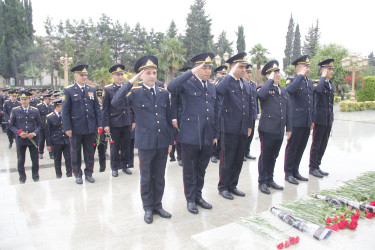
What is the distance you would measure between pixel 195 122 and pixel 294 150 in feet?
7.42

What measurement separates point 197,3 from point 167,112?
5644cm

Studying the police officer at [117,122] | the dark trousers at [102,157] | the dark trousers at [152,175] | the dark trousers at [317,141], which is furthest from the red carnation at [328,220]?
the dark trousers at [102,157]

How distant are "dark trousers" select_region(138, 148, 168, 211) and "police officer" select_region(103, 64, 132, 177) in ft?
5.87

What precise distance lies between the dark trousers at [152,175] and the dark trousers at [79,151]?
6.12 ft

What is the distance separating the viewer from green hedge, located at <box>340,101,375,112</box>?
1841 cm

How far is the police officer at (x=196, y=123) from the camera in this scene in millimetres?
3477

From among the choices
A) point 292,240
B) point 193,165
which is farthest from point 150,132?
point 292,240

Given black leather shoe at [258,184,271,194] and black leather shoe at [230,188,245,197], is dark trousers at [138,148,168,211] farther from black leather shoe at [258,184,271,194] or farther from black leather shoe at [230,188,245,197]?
black leather shoe at [258,184,271,194]

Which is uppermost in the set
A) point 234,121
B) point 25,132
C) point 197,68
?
point 197,68

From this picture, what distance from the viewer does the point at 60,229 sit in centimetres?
317

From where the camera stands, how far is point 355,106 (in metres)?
18.7

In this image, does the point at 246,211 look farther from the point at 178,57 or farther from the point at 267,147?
the point at 178,57

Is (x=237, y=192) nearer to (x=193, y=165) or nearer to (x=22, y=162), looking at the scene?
(x=193, y=165)

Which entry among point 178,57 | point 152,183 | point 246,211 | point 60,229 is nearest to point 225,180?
point 246,211
